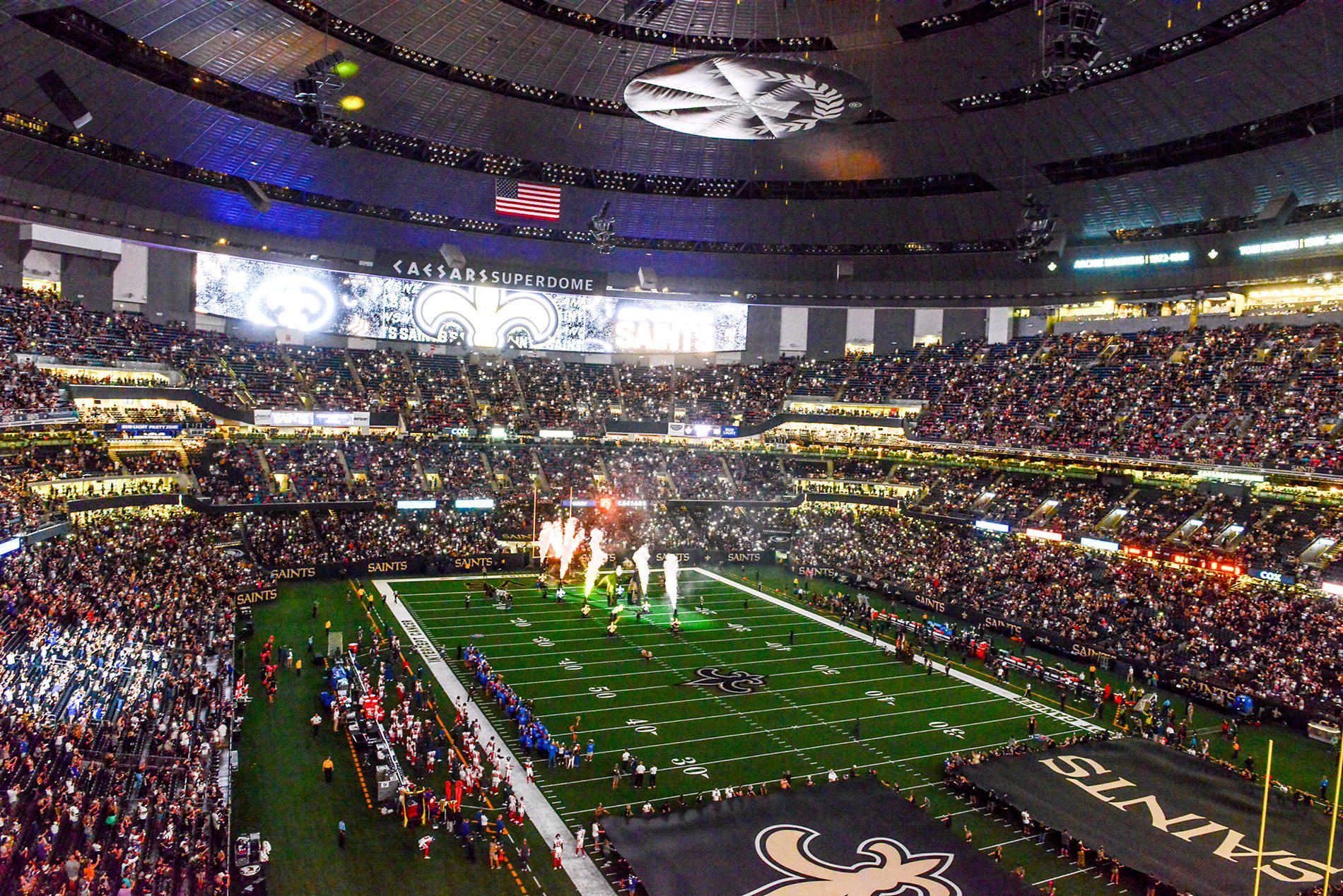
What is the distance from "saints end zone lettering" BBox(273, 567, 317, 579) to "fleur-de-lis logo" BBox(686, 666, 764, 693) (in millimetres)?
21960

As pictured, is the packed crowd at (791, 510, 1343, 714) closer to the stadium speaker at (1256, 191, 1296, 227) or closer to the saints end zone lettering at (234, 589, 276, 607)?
the stadium speaker at (1256, 191, 1296, 227)

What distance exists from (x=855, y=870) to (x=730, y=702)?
37.9 ft

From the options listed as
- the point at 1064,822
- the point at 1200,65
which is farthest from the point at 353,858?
the point at 1200,65

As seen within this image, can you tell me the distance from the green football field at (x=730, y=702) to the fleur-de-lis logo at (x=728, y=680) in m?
0.08

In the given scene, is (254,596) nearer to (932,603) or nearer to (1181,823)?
(932,603)

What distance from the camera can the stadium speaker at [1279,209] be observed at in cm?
4653

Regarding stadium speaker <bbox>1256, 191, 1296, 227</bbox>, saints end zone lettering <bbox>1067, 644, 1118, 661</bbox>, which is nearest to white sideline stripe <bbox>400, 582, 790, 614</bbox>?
saints end zone lettering <bbox>1067, 644, 1118, 661</bbox>

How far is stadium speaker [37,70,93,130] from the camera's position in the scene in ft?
125

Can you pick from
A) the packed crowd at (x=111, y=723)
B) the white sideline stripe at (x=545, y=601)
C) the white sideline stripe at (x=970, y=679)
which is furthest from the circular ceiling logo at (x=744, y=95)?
the packed crowd at (x=111, y=723)

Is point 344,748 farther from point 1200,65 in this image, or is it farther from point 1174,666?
point 1200,65

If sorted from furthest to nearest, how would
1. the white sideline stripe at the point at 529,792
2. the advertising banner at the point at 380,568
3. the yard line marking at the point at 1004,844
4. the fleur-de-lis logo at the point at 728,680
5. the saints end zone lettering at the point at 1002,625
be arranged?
the advertising banner at the point at 380,568 < the saints end zone lettering at the point at 1002,625 < the fleur-de-lis logo at the point at 728,680 < the yard line marking at the point at 1004,844 < the white sideline stripe at the point at 529,792

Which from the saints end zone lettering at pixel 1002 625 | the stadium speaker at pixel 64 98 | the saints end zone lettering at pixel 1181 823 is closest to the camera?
the saints end zone lettering at pixel 1181 823

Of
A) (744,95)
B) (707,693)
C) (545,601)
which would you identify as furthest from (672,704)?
(744,95)

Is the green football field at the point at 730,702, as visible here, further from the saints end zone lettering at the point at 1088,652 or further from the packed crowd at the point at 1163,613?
the packed crowd at the point at 1163,613
